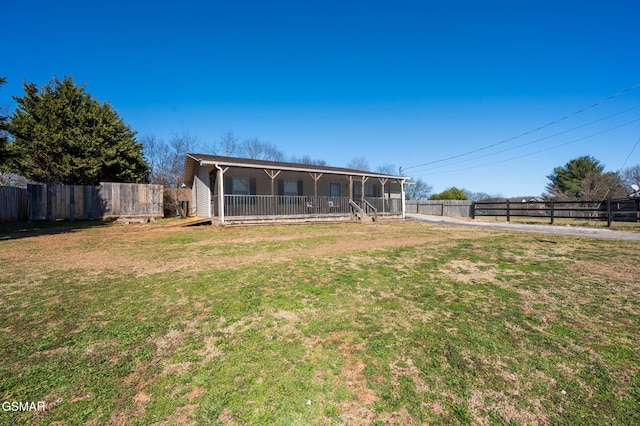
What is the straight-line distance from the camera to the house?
14.6 meters

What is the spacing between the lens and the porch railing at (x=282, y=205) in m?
14.6

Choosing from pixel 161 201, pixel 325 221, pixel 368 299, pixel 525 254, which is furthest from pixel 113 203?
pixel 525 254

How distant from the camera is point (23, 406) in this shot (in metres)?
2.00

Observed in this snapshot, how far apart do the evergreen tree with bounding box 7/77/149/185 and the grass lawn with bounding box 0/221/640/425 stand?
1587 centimetres

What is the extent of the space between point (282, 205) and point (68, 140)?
14.3 meters

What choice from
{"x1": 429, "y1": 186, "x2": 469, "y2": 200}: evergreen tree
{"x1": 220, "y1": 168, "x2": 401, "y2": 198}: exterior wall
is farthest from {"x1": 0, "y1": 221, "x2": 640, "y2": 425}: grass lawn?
{"x1": 429, "y1": 186, "x2": 469, "y2": 200}: evergreen tree

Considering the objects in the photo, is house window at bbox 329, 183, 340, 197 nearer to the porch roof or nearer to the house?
the house

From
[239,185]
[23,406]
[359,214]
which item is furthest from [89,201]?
[23,406]

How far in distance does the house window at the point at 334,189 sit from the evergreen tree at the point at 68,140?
47.1ft

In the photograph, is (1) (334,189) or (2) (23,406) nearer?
(2) (23,406)

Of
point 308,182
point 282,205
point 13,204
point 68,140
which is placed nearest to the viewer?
point 13,204

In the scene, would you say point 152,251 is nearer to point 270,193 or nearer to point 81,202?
point 270,193

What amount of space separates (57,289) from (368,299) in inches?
188

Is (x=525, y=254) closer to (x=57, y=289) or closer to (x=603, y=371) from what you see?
(x=603, y=371)
